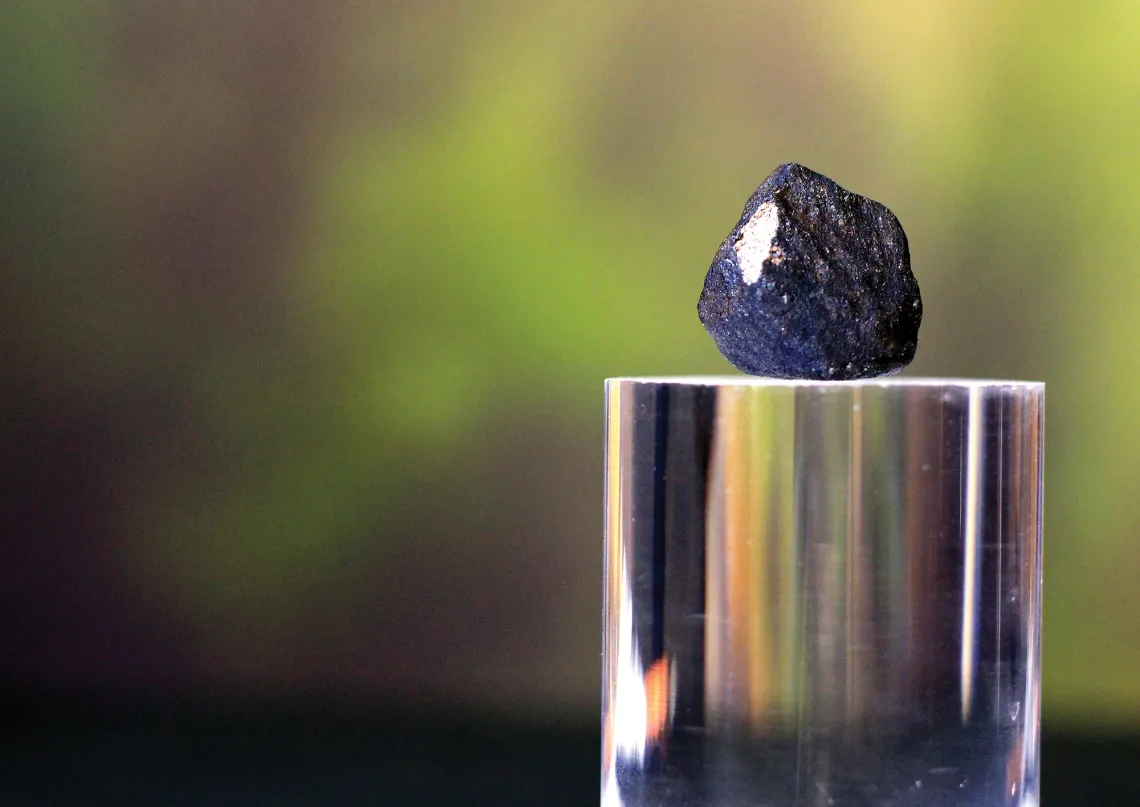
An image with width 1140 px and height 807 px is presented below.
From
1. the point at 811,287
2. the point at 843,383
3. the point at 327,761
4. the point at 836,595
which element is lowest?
the point at 327,761

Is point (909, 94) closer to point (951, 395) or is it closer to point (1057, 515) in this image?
point (1057, 515)

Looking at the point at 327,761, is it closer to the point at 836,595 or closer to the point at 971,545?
the point at 836,595

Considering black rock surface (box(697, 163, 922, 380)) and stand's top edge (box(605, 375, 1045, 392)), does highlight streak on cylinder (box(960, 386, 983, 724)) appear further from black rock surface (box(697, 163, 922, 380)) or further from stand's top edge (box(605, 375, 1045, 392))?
black rock surface (box(697, 163, 922, 380))

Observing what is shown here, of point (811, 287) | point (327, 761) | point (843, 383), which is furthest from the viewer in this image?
point (327, 761)

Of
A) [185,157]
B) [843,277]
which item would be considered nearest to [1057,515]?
[843,277]

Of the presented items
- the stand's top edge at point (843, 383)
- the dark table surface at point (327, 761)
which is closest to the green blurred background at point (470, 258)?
the dark table surface at point (327, 761)

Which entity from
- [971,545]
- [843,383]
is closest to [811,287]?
[843,383]

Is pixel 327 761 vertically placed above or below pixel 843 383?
below
